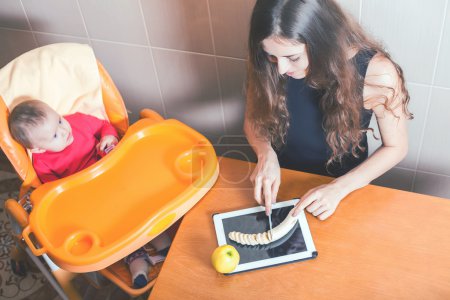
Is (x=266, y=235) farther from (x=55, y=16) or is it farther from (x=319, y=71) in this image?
(x=55, y=16)

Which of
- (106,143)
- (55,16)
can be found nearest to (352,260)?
(106,143)

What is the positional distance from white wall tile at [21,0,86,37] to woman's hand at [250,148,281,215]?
890 millimetres

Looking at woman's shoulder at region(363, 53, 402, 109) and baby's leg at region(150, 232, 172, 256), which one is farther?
baby's leg at region(150, 232, 172, 256)

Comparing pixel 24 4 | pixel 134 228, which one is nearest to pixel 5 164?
pixel 24 4

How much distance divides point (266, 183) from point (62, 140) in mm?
661

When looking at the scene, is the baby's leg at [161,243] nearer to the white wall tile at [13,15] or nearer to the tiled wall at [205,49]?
the tiled wall at [205,49]

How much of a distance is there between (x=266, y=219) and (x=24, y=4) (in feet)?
3.93

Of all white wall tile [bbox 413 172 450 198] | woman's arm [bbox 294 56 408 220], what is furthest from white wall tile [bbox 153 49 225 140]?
white wall tile [bbox 413 172 450 198]

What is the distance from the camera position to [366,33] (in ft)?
4.08

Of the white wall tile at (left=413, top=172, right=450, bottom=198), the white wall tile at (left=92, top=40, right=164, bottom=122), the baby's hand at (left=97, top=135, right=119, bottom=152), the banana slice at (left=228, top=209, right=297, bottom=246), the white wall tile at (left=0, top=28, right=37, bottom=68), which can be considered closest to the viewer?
the banana slice at (left=228, top=209, right=297, bottom=246)

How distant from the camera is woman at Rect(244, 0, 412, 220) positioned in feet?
3.38

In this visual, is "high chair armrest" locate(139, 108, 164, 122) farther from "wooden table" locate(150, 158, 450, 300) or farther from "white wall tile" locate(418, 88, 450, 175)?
"white wall tile" locate(418, 88, 450, 175)

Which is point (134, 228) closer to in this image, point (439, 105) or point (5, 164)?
point (439, 105)

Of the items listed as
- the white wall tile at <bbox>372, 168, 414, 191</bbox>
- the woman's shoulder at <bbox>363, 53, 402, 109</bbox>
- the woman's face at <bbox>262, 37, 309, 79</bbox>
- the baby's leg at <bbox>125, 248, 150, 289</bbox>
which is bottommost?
the white wall tile at <bbox>372, 168, 414, 191</bbox>
